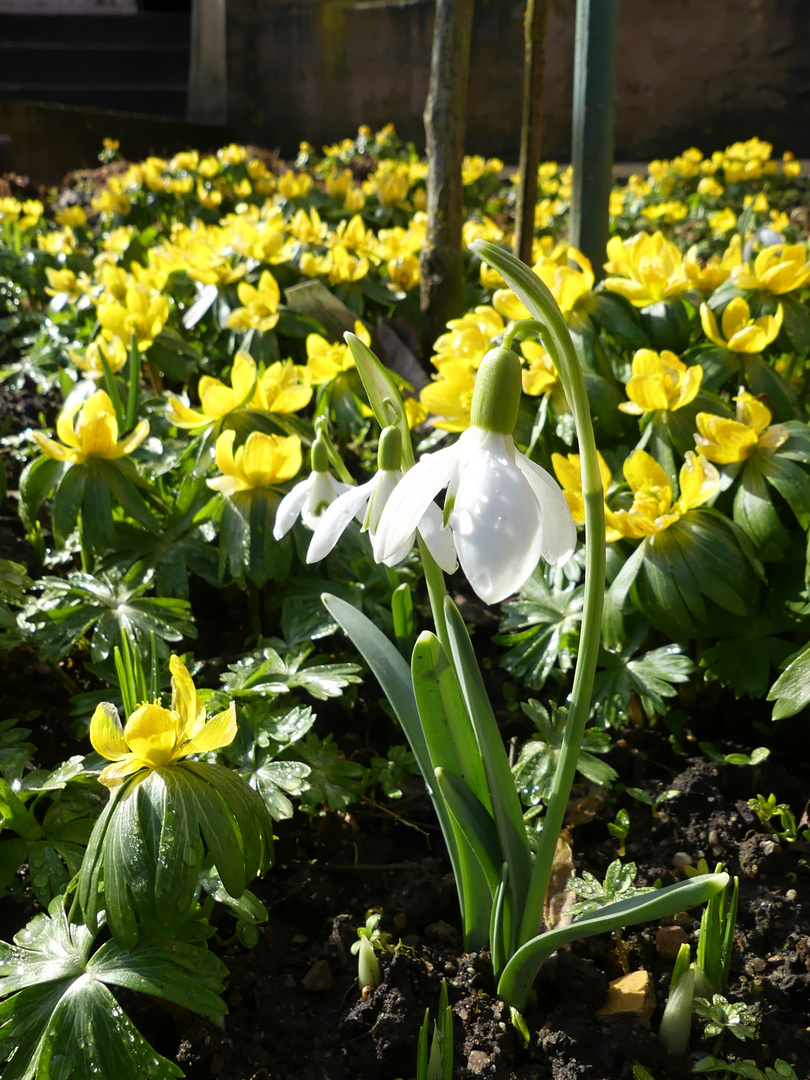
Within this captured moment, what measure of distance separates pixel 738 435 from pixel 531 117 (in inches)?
68.8

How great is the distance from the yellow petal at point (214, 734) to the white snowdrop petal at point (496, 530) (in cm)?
42

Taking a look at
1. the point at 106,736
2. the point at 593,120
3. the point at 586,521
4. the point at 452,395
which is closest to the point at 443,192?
the point at 593,120

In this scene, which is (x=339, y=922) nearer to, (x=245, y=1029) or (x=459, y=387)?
(x=245, y=1029)

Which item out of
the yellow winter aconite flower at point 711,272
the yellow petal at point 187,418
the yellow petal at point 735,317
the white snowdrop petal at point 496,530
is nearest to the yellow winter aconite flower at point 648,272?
the yellow winter aconite flower at point 711,272

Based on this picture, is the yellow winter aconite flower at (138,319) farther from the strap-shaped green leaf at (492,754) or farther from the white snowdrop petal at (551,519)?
the white snowdrop petal at (551,519)

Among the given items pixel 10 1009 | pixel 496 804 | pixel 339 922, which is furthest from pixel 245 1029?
pixel 496 804

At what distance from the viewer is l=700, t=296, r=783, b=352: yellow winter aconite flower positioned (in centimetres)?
181

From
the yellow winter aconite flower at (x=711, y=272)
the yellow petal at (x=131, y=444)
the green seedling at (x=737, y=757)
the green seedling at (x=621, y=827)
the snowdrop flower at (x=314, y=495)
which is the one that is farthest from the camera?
the yellow winter aconite flower at (x=711, y=272)

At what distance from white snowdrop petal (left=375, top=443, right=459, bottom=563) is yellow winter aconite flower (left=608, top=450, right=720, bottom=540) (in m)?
0.74

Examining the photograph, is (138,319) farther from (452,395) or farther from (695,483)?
(695,483)

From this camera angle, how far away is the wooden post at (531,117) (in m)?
2.75

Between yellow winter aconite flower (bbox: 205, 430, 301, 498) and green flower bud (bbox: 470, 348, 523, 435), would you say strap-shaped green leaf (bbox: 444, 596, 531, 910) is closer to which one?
green flower bud (bbox: 470, 348, 523, 435)

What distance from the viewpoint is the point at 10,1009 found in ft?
3.20

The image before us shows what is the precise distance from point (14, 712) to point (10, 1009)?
85 cm
